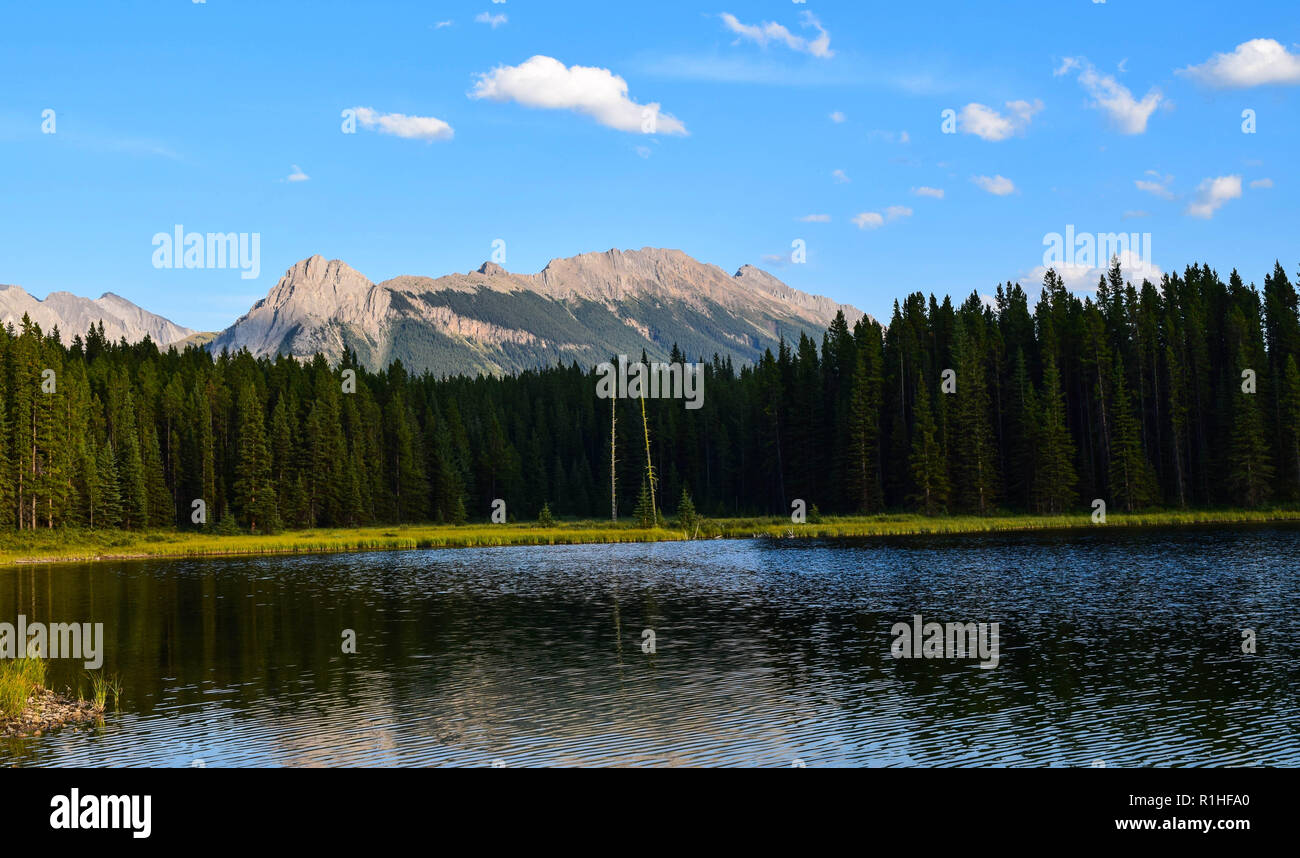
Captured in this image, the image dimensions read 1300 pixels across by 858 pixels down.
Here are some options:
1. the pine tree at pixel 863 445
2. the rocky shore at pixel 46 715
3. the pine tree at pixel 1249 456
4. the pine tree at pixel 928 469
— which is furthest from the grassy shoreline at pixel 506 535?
the rocky shore at pixel 46 715

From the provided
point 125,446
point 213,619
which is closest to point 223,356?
point 125,446

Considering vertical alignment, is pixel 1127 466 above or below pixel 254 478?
below

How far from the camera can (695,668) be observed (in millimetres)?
31016

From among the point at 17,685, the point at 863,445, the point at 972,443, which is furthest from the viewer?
the point at 863,445

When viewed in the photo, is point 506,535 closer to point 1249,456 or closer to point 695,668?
point 695,668

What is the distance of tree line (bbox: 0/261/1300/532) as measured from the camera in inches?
4156

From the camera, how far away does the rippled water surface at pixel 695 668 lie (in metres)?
21.6

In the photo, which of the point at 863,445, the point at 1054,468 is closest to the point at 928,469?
the point at 863,445

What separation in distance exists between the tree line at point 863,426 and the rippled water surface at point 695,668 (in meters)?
48.8

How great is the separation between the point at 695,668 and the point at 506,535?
225 feet

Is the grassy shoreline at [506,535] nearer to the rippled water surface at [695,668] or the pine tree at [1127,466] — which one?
the pine tree at [1127,466]

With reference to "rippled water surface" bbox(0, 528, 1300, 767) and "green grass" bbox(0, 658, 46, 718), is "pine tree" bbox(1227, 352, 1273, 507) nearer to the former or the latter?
"rippled water surface" bbox(0, 528, 1300, 767)

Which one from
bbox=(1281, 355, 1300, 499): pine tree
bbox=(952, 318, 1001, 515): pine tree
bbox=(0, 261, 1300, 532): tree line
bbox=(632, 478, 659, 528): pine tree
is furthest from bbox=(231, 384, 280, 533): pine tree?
bbox=(1281, 355, 1300, 499): pine tree
